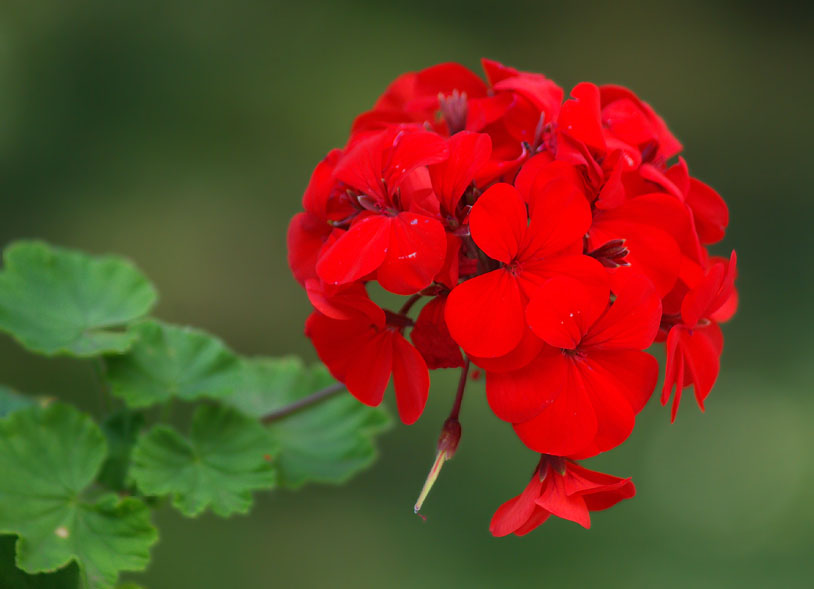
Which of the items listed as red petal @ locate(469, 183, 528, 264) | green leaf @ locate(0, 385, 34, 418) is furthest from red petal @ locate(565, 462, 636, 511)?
green leaf @ locate(0, 385, 34, 418)

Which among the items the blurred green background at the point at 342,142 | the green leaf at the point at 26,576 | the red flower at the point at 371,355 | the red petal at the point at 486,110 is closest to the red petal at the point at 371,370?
the red flower at the point at 371,355

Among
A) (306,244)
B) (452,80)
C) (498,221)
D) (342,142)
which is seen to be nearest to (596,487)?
(498,221)

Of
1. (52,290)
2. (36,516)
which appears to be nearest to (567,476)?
(36,516)

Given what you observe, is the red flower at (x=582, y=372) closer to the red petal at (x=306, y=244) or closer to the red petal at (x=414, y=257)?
the red petal at (x=414, y=257)

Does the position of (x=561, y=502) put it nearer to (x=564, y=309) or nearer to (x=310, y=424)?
(x=564, y=309)

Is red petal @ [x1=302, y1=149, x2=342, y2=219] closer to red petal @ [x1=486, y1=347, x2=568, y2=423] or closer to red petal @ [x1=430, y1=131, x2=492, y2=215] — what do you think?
red petal @ [x1=430, y1=131, x2=492, y2=215]
